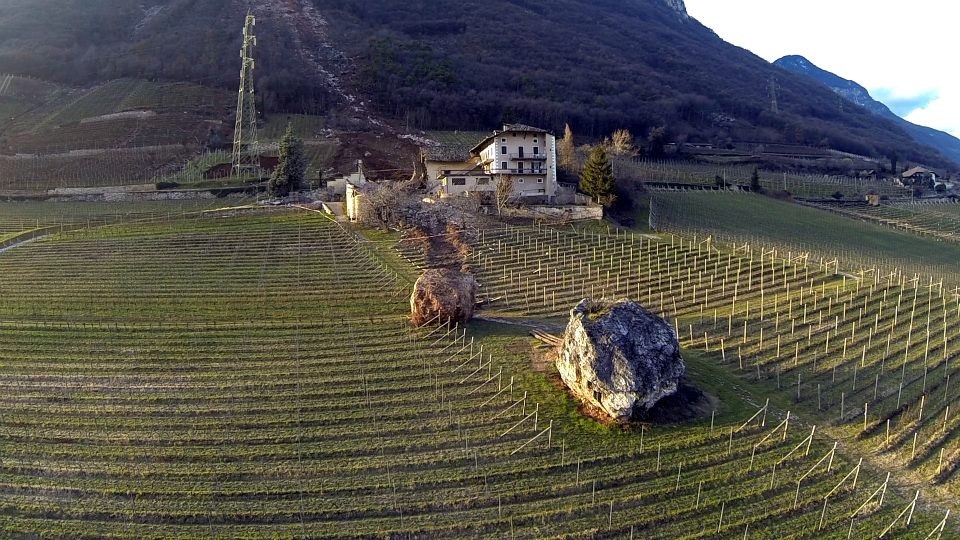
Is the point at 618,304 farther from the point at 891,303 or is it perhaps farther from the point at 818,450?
the point at 891,303

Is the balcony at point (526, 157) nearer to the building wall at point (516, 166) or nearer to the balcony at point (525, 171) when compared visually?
the building wall at point (516, 166)

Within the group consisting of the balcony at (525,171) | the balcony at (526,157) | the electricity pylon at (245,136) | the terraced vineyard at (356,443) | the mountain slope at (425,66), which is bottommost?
the terraced vineyard at (356,443)

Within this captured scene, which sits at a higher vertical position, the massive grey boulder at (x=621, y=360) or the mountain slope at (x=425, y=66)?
the mountain slope at (x=425, y=66)

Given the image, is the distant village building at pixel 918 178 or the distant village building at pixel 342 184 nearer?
the distant village building at pixel 342 184

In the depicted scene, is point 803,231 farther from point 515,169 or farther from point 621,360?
point 621,360

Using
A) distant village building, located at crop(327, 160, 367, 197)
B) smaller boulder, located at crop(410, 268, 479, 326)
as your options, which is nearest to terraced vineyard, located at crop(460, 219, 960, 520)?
smaller boulder, located at crop(410, 268, 479, 326)

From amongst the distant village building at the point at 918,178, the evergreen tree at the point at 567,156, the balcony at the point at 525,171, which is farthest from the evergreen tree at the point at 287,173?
the distant village building at the point at 918,178
